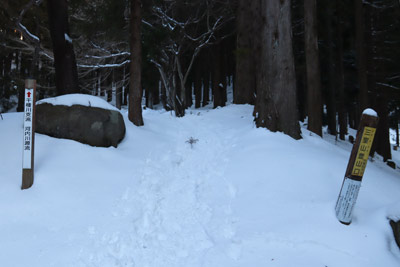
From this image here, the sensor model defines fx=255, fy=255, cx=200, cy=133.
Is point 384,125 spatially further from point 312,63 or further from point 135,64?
point 135,64

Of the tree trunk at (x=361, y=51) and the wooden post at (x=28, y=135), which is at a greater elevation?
the tree trunk at (x=361, y=51)

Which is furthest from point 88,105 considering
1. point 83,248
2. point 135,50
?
point 83,248

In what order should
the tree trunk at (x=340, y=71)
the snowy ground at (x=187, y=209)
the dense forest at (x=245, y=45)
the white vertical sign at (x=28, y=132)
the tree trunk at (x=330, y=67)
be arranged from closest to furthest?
the snowy ground at (x=187, y=209) → the white vertical sign at (x=28, y=132) → the dense forest at (x=245, y=45) → the tree trunk at (x=330, y=67) → the tree trunk at (x=340, y=71)

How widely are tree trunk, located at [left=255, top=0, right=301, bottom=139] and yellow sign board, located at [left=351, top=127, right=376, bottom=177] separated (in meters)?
3.13

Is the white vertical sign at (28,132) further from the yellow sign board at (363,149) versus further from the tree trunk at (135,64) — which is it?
the yellow sign board at (363,149)

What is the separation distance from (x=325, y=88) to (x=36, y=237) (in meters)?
18.0

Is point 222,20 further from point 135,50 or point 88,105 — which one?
point 88,105

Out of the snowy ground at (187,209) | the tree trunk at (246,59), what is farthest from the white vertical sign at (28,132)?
the tree trunk at (246,59)

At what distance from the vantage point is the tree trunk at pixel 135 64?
725cm

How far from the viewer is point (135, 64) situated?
748 centimetres

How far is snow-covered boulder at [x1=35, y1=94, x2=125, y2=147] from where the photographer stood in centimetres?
511

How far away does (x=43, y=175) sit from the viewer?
13.0ft

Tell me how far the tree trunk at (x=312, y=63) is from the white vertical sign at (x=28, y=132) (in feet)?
25.8

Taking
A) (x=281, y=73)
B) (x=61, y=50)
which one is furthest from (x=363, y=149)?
(x=61, y=50)
